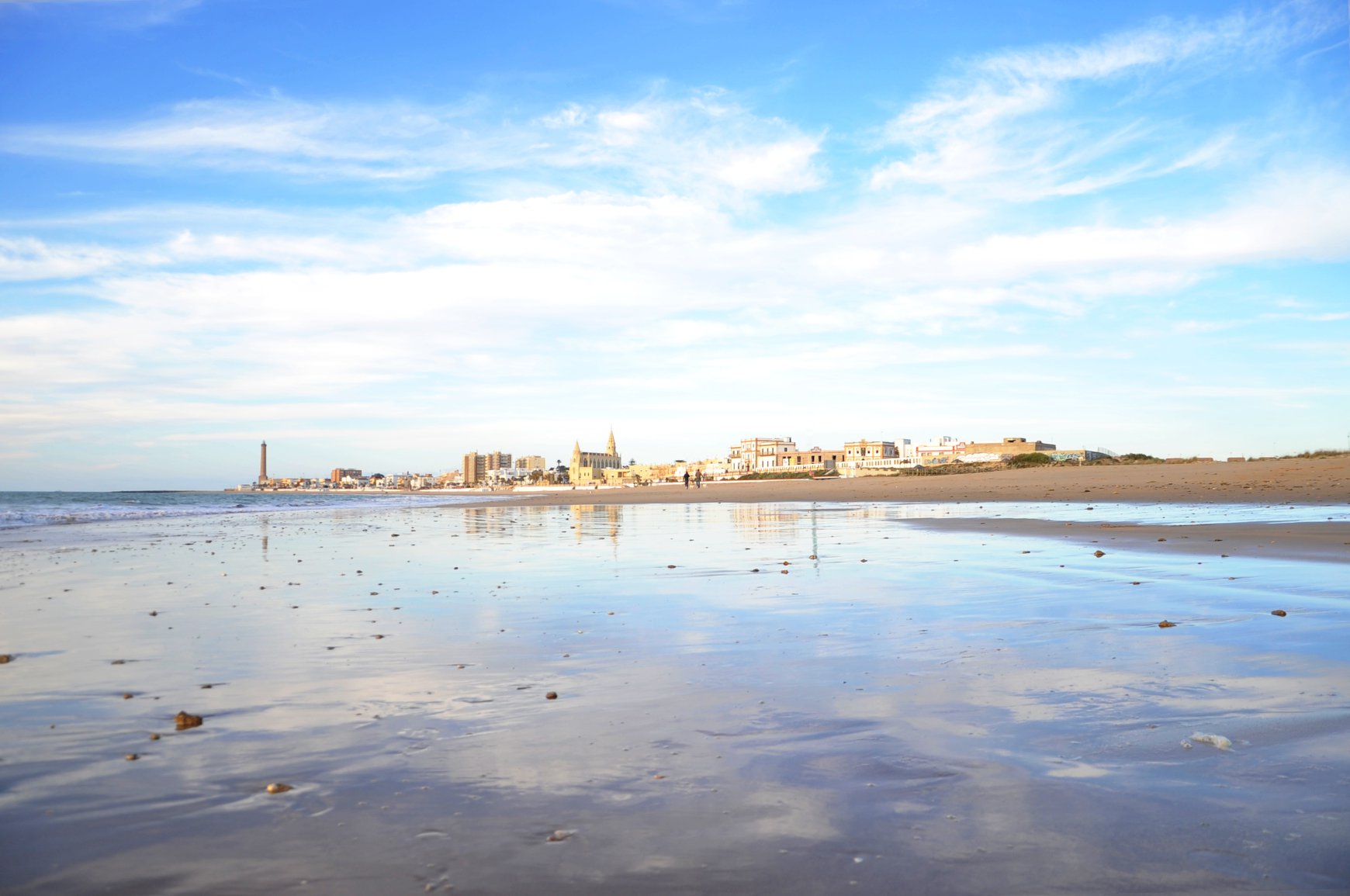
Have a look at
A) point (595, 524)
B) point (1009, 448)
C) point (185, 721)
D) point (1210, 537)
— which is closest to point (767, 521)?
point (595, 524)

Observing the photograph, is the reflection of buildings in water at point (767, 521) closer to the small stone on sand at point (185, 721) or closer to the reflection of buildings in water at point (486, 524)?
the reflection of buildings in water at point (486, 524)

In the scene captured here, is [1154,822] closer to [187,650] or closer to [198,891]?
[198,891]

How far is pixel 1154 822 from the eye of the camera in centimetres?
274

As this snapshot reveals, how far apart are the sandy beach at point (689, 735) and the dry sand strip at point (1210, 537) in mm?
1364

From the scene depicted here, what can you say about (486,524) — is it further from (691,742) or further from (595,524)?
(691,742)

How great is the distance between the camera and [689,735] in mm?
3816

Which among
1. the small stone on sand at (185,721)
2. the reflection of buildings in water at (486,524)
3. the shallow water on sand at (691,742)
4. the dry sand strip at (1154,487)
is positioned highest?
the dry sand strip at (1154,487)

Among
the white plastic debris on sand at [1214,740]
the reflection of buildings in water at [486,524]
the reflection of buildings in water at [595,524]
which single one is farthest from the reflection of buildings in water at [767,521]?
the white plastic debris on sand at [1214,740]

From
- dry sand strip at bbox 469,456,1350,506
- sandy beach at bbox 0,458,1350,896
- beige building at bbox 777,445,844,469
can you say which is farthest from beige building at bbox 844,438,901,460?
sandy beach at bbox 0,458,1350,896

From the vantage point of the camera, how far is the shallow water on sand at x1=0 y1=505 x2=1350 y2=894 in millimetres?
2568

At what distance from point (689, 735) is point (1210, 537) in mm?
11428

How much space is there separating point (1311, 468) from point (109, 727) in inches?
1382

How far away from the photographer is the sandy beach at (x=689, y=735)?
257cm

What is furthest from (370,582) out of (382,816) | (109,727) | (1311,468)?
(1311,468)
